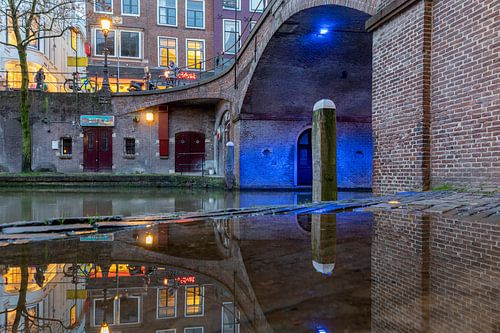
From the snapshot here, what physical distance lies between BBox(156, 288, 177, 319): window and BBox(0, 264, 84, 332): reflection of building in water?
31cm

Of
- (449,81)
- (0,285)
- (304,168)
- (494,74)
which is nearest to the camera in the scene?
(0,285)

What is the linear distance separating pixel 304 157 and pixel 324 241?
51.7 feet

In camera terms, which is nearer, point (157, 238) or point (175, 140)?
point (157, 238)

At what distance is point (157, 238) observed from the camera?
3.35 m

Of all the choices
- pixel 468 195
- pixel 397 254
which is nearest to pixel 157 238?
pixel 397 254

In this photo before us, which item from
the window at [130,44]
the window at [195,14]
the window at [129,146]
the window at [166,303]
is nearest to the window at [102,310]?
the window at [166,303]

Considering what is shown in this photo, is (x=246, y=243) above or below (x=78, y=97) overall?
below

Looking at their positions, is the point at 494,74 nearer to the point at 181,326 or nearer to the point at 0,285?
the point at 181,326

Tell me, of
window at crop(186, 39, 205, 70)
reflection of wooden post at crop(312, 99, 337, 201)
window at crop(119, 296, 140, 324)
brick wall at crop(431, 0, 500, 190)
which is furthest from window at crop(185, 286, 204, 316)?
window at crop(186, 39, 205, 70)

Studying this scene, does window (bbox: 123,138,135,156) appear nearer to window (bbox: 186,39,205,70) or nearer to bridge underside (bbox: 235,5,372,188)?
window (bbox: 186,39,205,70)

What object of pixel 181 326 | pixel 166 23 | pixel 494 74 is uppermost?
pixel 166 23

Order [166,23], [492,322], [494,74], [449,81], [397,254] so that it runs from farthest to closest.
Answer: [166,23] → [449,81] → [494,74] → [397,254] → [492,322]

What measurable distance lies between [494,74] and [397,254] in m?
3.53

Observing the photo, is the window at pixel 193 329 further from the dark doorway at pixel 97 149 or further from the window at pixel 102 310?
the dark doorway at pixel 97 149
